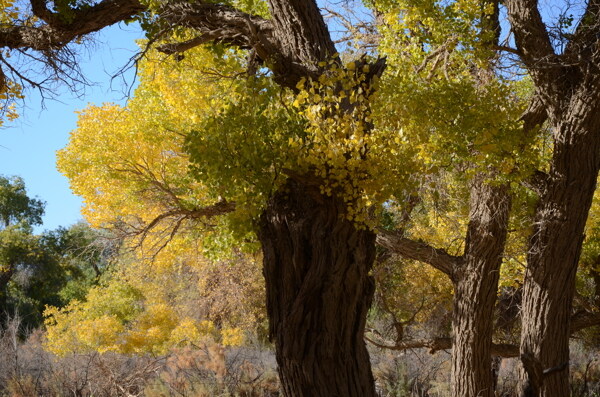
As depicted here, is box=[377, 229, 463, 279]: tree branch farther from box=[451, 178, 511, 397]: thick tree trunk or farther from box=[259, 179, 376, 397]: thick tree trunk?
box=[259, 179, 376, 397]: thick tree trunk

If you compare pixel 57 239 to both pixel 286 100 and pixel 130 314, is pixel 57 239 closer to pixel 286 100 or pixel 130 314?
pixel 130 314

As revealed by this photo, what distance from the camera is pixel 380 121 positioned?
4.80 m

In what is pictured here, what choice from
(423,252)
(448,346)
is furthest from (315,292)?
(448,346)

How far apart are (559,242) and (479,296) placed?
3.72 ft

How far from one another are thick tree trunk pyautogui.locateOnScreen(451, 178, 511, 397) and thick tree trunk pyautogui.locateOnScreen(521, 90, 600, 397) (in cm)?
48

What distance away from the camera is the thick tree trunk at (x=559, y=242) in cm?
626

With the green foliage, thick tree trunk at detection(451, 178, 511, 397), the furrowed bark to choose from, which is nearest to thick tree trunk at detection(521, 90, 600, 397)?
the furrowed bark

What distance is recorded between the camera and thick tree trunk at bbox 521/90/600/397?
6.26 m

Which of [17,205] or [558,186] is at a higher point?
[17,205]

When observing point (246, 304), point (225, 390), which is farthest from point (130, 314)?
point (225, 390)

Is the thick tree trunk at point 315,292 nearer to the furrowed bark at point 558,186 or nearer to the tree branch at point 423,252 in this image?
the furrowed bark at point 558,186

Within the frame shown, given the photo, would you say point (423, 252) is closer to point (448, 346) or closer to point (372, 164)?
point (448, 346)

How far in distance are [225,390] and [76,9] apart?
17.3 feet

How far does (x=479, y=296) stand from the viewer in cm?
711
